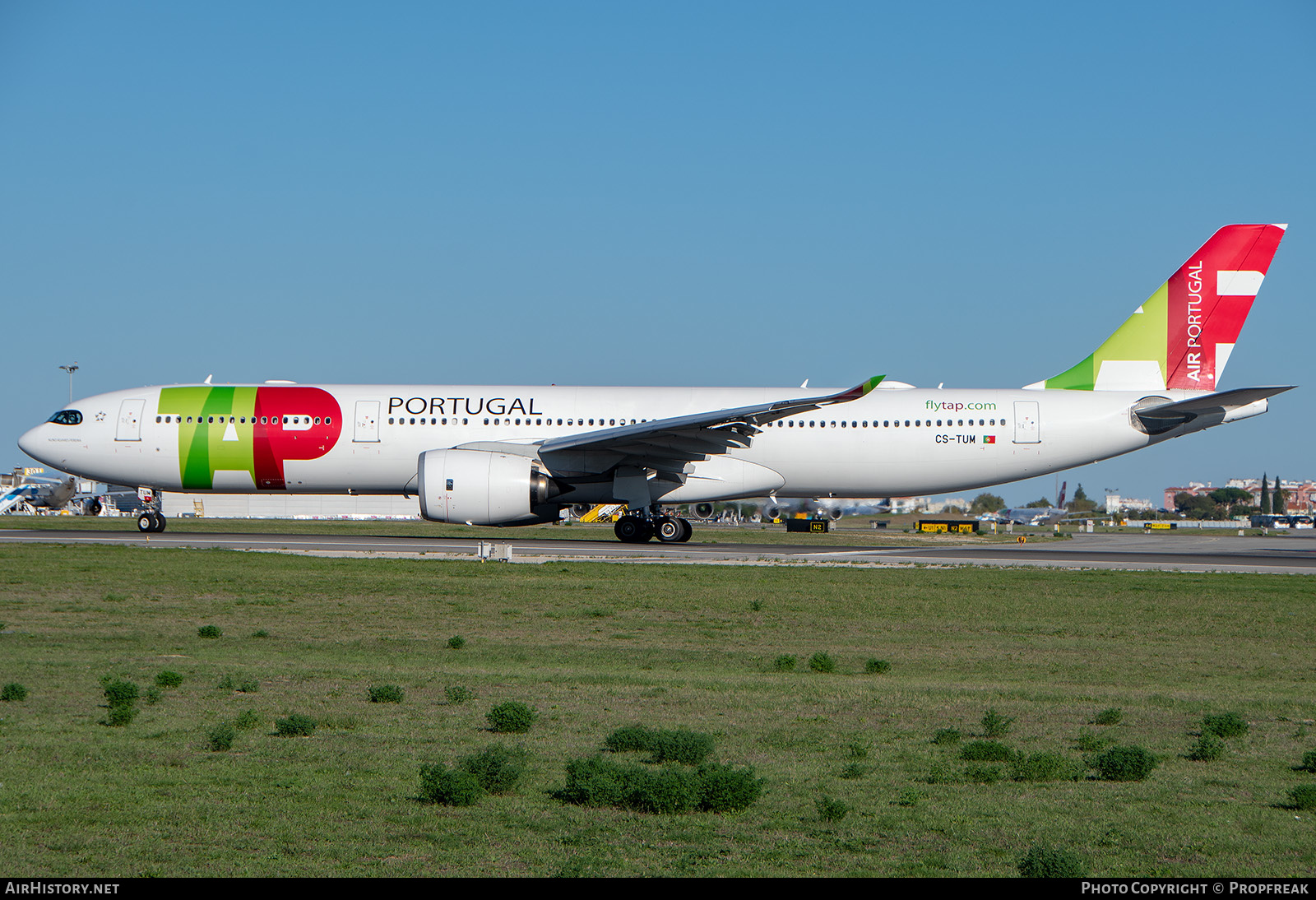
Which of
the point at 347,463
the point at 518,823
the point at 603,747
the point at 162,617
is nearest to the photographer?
the point at 518,823

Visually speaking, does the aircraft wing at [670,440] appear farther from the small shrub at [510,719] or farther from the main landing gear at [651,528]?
the small shrub at [510,719]

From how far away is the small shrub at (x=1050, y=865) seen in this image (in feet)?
17.0

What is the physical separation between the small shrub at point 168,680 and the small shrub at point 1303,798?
872cm

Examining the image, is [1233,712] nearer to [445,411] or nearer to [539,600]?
[539,600]

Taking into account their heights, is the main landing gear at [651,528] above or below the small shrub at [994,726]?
above

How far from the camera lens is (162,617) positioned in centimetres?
1535

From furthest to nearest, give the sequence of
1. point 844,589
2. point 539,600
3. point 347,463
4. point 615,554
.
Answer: point 347,463
point 615,554
point 844,589
point 539,600

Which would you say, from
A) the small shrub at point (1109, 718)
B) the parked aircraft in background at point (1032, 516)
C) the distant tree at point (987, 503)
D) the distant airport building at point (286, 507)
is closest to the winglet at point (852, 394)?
the small shrub at point (1109, 718)

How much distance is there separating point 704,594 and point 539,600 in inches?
112

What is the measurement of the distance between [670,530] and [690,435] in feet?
13.1

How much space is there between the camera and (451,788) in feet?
21.1

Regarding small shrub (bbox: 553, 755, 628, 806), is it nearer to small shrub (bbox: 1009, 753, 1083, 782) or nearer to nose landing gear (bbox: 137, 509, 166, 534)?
small shrub (bbox: 1009, 753, 1083, 782)

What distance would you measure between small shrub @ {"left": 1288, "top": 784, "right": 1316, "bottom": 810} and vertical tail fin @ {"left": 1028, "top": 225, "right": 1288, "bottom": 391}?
27.2 metres

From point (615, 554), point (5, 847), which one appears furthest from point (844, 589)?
point (5, 847)
